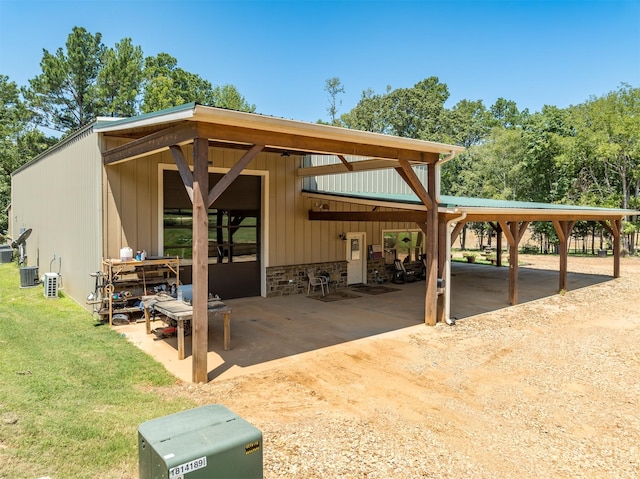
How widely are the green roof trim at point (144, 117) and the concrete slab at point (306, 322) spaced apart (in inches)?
132

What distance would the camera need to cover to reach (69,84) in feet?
83.7

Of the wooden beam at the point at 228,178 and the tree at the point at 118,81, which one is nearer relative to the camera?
the wooden beam at the point at 228,178

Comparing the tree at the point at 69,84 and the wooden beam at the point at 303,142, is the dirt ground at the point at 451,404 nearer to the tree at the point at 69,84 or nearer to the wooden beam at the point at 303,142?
the wooden beam at the point at 303,142

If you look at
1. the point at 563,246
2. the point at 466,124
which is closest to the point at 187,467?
the point at 563,246

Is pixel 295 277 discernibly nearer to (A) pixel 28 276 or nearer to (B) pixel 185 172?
(B) pixel 185 172

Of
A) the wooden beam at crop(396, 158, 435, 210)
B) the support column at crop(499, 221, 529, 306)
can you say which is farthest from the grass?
the support column at crop(499, 221, 529, 306)

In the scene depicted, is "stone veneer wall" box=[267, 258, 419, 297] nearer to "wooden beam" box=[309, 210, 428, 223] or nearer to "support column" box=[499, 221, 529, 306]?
"wooden beam" box=[309, 210, 428, 223]

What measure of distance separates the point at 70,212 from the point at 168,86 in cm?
2171

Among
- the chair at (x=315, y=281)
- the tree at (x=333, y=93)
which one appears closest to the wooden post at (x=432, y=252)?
the chair at (x=315, y=281)

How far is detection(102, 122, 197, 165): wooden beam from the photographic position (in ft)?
18.0

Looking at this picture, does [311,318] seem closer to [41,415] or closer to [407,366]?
[407,366]

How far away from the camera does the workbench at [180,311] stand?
618cm

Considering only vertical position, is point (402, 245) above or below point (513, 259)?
above

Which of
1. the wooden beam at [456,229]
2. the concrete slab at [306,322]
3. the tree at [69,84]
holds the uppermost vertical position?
the tree at [69,84]
